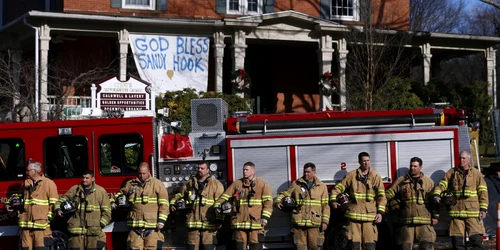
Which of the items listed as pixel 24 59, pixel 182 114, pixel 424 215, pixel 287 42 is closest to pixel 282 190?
pixel 424 215

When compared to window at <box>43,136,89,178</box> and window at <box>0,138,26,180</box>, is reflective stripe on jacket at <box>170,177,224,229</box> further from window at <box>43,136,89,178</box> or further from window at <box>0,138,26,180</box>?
window at <box>0,138,26,180</box>

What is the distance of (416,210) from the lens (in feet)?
33.4

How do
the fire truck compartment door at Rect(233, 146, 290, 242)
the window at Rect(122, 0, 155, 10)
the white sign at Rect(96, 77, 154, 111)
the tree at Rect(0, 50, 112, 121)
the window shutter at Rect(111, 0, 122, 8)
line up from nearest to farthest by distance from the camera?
the fire truck compartment door at Rect(233, 146, 290, 242)
the white sign at Rect(96, 77, 154, 111)
the tree at Rect(0, 50, 112, 121)
the window shutter at Rect(111, 0, 122, 8)
the window at Rect(122, 0, 155, 10)

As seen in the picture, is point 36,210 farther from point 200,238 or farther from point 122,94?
point 122,94

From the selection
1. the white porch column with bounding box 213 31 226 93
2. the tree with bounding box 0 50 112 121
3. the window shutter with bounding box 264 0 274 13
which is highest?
the window shutter with bounding box 264 0 274 13

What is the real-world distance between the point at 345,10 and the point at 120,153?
50.1 ft

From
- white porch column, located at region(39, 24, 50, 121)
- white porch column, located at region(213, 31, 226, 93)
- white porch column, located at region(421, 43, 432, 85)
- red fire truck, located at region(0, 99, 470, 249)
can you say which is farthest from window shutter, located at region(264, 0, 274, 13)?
red fire truck, located at region(0, 99, 470, 249)

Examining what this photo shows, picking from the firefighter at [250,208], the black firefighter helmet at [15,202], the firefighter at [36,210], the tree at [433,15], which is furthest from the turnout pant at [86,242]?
the tree at [433,15]

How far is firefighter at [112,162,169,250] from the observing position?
1006 centimetres

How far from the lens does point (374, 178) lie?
10188 mm

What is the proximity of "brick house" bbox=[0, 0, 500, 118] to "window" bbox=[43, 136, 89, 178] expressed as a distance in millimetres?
8148

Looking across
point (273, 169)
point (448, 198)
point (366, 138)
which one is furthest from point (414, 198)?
point (273, 169)

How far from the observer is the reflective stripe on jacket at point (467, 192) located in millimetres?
10188

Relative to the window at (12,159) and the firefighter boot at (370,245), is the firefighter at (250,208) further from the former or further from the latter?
the window at (12,159)
